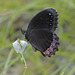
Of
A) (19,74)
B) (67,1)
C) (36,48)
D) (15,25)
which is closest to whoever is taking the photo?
(36,48)

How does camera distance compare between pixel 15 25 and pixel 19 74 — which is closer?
pixel 19 74

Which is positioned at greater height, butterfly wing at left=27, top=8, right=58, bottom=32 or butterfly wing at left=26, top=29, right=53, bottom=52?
butterfly wing at left=27, top=8, right=58, bottom=32

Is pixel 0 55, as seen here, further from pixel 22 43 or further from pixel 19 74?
pixel 22 43

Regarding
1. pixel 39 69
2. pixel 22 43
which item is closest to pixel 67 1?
pixel 39 69

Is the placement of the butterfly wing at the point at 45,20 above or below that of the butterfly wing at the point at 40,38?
above
